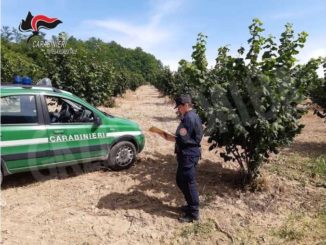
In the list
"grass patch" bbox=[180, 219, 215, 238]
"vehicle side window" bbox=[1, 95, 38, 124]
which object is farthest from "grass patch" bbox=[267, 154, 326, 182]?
"vehicle side window" bbox=[1, 95, 38, 124]

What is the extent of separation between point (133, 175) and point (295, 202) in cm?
295

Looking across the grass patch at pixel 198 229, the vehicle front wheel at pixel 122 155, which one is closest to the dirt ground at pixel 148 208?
the grass patch at pixel 198 229

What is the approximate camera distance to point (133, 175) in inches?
253

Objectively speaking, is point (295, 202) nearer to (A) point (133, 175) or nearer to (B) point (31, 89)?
(A) point (133, 175)

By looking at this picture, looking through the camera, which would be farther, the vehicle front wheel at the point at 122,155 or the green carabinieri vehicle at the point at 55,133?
the vehicle front wheel at the point at 122,155

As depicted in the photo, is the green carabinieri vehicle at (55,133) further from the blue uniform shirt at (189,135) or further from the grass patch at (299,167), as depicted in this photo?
the grass patch at (299,167)

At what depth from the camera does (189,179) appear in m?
4.63

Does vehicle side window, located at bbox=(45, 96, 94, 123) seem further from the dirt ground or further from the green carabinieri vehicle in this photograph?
the dirt ground

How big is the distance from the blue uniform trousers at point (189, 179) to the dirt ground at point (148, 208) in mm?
266

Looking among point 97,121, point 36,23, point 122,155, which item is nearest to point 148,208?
point 122,155

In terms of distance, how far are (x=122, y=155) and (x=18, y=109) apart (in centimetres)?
219

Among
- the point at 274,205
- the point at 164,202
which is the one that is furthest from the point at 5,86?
the point at 274,205

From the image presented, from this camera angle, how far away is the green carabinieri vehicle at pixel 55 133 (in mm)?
5199

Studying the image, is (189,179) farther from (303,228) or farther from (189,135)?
(303,228)
